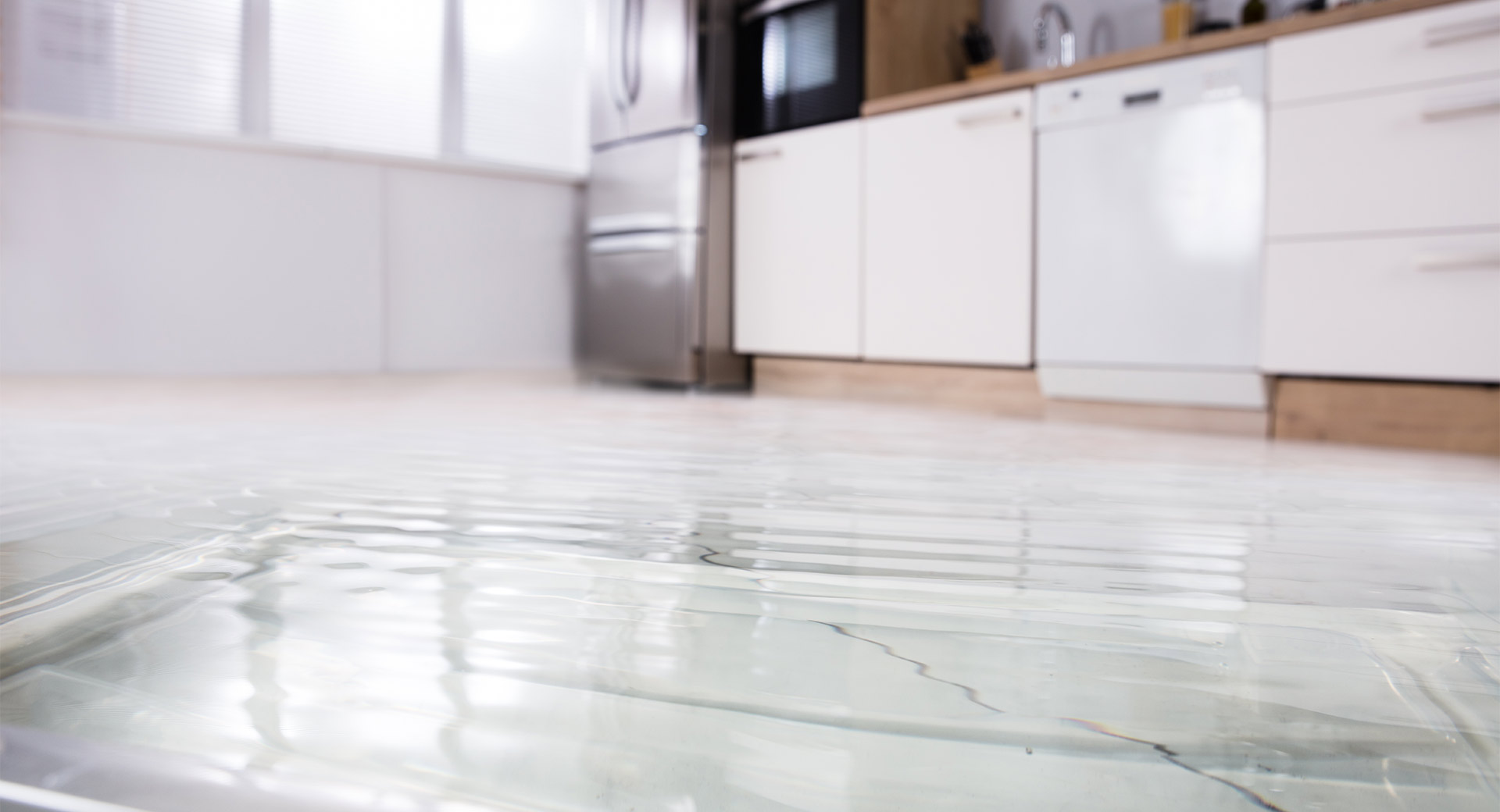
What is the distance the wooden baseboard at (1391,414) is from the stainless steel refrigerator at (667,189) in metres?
1.86

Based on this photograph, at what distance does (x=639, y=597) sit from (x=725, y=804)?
0.29 meters

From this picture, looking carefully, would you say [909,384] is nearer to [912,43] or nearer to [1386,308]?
[912,43]

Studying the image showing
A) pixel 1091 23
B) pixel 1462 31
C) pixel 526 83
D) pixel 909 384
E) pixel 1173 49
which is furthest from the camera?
pixel 526 83

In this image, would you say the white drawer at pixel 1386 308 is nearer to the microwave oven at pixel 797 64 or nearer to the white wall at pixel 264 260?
the microwave oven at pixel 797 64

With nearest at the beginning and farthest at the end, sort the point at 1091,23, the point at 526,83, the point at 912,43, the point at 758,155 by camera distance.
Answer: the point at 1091,23, the point at 912,43, the point at 758,155, the point at 526,83

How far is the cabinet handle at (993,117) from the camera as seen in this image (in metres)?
2.46

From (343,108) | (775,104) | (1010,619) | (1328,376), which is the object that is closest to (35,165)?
(343,108)

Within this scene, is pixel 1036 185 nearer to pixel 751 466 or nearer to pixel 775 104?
pixel 775 104

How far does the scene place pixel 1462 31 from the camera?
1.72 m

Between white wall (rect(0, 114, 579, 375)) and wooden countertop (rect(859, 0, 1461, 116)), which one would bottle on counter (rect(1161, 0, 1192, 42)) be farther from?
white wall (rect(0, 114, 579, 375))

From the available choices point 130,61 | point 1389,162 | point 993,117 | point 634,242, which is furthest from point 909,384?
point 130,61

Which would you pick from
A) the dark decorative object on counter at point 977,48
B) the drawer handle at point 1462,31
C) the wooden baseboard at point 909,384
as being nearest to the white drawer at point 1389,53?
the drawer handle at point 1462,31

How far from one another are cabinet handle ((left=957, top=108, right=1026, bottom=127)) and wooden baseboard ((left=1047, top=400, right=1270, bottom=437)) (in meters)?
0.74

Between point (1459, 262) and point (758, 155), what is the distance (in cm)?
207
